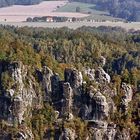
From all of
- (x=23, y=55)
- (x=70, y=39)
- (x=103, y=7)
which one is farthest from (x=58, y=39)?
(x=103, y=7)

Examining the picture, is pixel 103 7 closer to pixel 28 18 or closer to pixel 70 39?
pixel 28 18

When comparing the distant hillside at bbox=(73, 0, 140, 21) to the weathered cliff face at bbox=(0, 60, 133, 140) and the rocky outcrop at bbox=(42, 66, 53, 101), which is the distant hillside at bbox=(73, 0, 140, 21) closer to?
the rocky outcrop at bbox=(42, 66, 53, 101)

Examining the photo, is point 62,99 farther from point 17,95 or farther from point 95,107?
point 17,95

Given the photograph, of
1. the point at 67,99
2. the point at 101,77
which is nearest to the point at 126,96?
the point at 101,77

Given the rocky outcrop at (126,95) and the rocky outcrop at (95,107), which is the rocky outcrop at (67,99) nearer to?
the rocky outcrop at (95,107)

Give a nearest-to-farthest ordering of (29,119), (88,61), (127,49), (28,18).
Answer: (29,119), (88,61), (127,49), (28,18)
